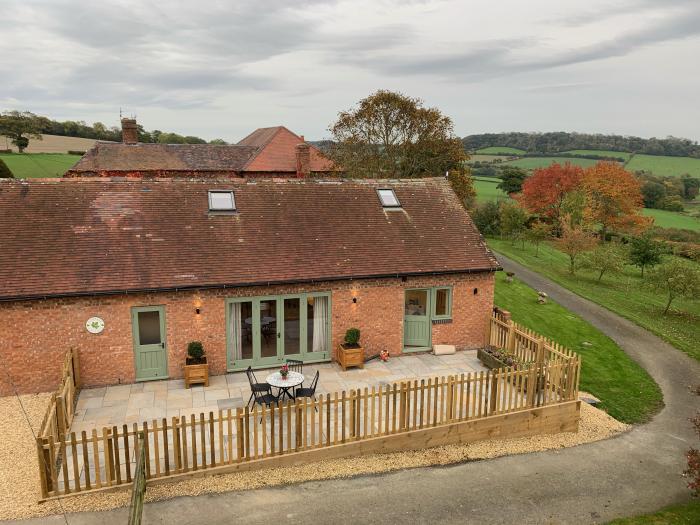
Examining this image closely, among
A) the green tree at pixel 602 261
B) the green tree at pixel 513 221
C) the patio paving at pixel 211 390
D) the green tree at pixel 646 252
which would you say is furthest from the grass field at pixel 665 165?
the patio paving at pixel 211 390

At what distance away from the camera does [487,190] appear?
73.2 meters

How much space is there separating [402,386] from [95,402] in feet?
25.2

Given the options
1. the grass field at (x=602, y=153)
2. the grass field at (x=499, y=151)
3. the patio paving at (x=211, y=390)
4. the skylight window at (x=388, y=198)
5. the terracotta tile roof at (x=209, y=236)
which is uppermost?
the grass field at (x=499, y=151)

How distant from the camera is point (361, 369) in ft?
48.8

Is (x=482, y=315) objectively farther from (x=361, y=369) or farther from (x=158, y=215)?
(x=158, y=215)

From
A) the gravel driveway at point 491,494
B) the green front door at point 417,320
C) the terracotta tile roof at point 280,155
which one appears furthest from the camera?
the terracotta tile roof at point 280,155

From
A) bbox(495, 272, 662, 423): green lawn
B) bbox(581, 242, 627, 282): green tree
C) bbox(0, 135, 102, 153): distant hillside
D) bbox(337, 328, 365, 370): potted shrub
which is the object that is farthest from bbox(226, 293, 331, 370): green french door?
bbox(0, 135, 102, 153): distant hillside

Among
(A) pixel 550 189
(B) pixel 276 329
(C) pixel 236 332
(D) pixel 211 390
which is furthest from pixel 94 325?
(A) pixel 550 189

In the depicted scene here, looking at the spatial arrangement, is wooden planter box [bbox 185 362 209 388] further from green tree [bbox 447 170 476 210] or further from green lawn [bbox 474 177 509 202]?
green lawn [bbox 474 177 509 202]

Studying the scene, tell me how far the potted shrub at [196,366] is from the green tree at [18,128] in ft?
221

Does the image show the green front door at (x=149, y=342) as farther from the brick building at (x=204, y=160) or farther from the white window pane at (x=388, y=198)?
the brick building at (x=204, y=160)

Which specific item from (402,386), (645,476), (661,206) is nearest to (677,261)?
(645,476)

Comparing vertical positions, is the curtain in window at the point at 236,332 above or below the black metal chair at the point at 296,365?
above

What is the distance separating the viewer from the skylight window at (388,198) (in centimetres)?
1781
